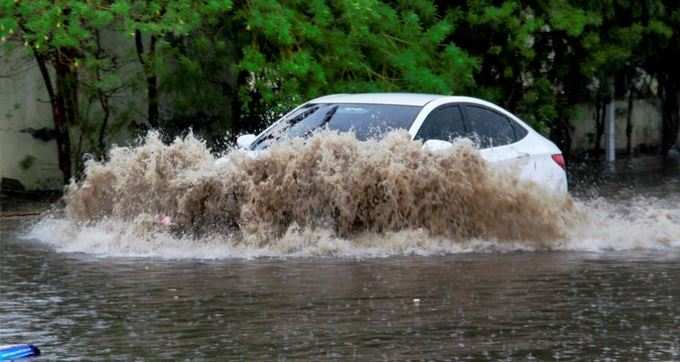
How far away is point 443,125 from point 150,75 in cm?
704

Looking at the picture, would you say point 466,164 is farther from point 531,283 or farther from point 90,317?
point 90,317

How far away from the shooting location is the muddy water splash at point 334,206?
15344mm

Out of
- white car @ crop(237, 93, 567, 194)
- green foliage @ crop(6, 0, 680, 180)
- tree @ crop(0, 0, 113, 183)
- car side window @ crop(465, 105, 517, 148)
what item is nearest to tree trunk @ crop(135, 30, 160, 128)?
green foliage @ crop(6, 0, 680, 180)

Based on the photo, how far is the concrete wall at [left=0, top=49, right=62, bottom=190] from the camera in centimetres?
2319

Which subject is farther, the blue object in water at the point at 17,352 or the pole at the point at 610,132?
the pole at the point at 610,132

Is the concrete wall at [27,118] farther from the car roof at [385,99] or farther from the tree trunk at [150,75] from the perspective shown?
the car roof at [385,99]

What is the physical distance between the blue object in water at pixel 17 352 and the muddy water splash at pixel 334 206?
588 cm

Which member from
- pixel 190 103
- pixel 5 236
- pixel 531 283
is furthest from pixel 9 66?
pixel 531 283

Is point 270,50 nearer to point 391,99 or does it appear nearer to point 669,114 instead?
point 391,99

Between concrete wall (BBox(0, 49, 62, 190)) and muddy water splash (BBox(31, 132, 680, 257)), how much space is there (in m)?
7.41

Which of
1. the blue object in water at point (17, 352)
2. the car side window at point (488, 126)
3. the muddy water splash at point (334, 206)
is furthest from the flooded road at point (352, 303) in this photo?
the car side window at point (488, 126)

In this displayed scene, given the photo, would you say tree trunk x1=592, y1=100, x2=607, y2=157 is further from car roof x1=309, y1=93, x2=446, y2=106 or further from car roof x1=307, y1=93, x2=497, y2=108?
car roof x1=309, y1=93, x2=446, y2=106

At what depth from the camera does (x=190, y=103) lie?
23.6m

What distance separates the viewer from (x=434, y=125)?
54.8 ft
